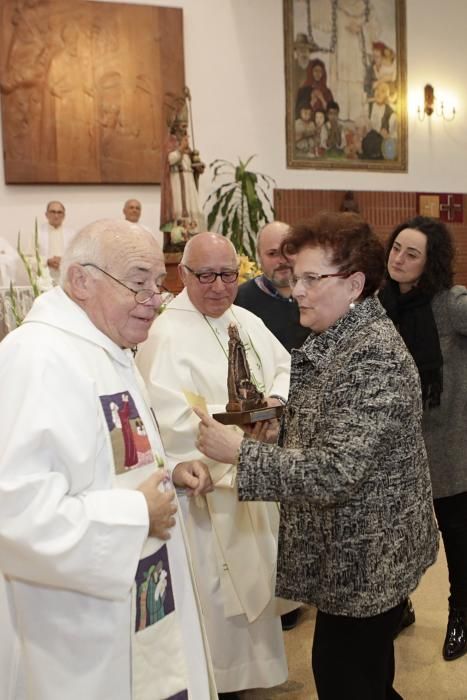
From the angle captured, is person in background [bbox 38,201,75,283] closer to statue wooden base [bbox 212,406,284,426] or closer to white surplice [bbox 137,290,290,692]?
white surplice [bbox 137,290,290,692]

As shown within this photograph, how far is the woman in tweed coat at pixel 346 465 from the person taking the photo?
1850 mm

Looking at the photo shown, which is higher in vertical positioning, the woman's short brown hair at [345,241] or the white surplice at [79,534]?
the woman's short brown hair at [345,241]

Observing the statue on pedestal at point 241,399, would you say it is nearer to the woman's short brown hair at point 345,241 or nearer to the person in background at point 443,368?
the woman's short brown hair at point 345,241

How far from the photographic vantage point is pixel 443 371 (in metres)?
3.31

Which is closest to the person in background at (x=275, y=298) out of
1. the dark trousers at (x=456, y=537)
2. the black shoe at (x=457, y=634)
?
the dark trousers at (x=456, y=537)

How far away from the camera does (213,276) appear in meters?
2.96

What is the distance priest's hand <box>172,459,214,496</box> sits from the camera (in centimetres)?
235

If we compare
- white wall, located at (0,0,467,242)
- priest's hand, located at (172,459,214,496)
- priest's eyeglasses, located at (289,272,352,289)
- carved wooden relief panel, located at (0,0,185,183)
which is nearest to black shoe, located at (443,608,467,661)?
priest's hand, located at (172,459,214,496)

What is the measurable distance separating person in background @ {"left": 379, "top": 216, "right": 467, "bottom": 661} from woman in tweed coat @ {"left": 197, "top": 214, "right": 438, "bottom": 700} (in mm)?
1235

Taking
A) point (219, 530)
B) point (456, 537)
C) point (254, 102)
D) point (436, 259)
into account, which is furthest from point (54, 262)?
point (456, 537)

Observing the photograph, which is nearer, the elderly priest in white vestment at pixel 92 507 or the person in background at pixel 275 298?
the elderly priest in white vestment at pixel 92 507

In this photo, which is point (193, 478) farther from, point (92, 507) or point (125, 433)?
point (92, 507)

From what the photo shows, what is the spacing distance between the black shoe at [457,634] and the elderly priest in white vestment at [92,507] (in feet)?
5.69

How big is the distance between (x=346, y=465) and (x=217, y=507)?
114 centimetres
